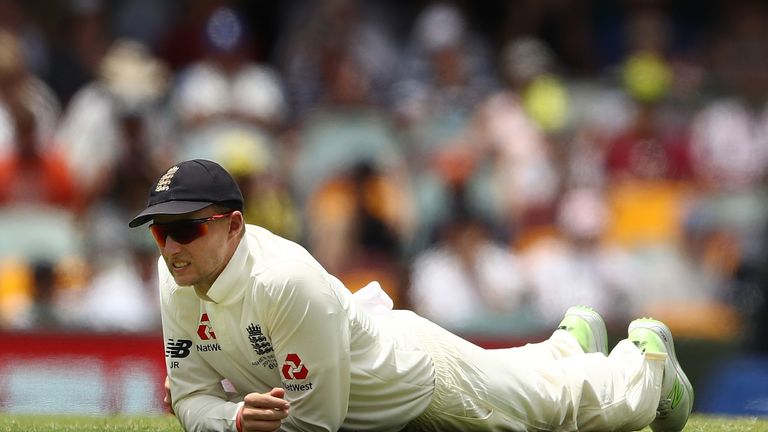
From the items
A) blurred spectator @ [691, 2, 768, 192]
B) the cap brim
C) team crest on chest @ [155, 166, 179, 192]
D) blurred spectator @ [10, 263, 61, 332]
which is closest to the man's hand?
the cap brim

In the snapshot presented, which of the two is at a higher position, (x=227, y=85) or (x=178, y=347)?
(x=227, y=85)

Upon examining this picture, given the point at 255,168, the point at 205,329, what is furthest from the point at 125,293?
the point at 205,329

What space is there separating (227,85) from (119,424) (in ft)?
20.5

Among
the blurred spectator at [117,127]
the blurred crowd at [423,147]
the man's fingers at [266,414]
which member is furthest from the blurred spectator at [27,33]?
the man's fingers at [266,414]

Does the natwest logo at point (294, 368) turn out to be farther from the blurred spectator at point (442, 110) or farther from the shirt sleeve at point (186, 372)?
the blurred spectator at point (442, 110)

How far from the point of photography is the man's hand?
491 cm

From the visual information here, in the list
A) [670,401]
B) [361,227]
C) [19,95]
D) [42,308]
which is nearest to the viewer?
[670,401]

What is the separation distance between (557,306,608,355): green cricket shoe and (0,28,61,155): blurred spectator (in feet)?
21.6

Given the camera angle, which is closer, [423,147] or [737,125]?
[423,147]

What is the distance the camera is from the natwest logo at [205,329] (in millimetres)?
5289

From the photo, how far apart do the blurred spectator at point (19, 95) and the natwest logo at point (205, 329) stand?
272 inches

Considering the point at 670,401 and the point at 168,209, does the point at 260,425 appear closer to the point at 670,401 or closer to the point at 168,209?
the point at 168,209

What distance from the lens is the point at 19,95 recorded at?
39.6ft

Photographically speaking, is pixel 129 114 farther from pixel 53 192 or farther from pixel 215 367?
pixel 215 367
